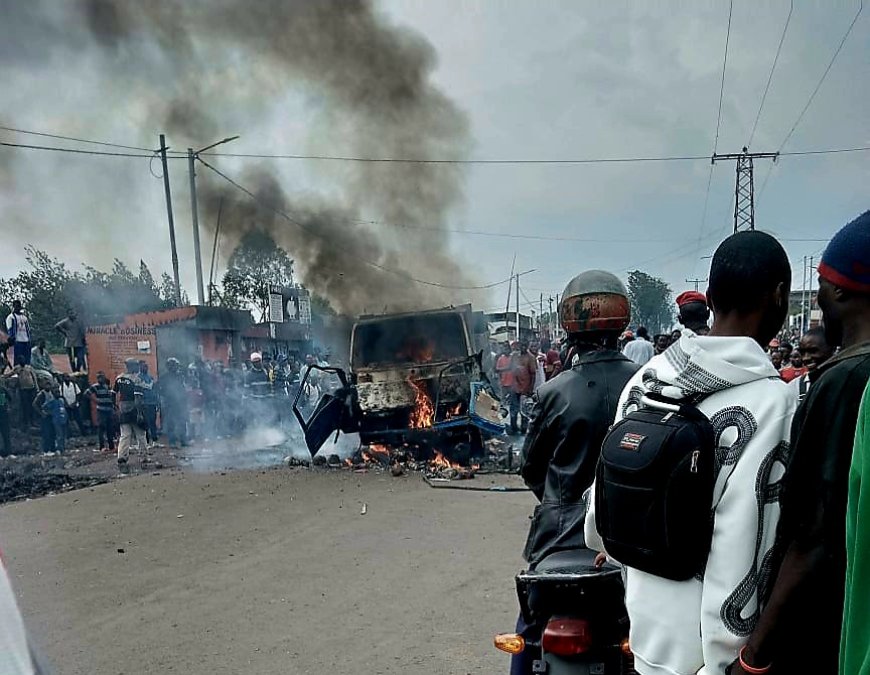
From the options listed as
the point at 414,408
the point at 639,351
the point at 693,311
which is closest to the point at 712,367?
the point at 693,311

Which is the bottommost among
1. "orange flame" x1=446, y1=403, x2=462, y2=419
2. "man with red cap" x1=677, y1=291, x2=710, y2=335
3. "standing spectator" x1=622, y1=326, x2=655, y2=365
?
"orange flame" x1=446, y1=403, x2=462, y2=419

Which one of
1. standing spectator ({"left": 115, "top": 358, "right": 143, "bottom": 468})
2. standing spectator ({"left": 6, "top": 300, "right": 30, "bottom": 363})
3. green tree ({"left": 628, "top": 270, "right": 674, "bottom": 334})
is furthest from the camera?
green tree ({"left": 628, "top": 270, "right": 674, "bottom": 334})

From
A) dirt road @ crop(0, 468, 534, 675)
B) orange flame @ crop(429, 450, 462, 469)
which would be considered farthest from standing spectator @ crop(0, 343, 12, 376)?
orange flame @ crop(429, 450, 462, 469)

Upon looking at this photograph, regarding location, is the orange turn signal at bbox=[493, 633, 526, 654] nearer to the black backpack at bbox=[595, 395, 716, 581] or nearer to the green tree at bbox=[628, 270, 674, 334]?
the black backpack at bbox=[595, 395, 716, 581]

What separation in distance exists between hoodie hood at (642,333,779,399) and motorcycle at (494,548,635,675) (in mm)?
886

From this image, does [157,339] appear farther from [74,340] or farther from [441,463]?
[441,463]

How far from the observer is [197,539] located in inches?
239

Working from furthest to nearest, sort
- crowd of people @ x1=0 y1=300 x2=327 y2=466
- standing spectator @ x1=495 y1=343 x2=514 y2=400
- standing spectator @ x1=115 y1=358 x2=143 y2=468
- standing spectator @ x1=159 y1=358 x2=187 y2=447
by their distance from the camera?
standing spectator @ x1=159 y1=358 x2=187 y2=447 < standing spectator @ x1=495 y1=343 x2=514 y2=400 < crowd of people @ x1=0 y1=300 x2=327 y2=466 < standing spectator @ x1=115 y1=358 x2=143 y2=468

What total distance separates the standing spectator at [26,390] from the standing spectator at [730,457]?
Result: 528 inches

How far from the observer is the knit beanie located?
1391 millimetres

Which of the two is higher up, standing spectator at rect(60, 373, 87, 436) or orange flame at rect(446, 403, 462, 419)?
standing spectator at rect(60, 373, 87, 436)

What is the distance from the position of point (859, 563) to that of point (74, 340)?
16.4m

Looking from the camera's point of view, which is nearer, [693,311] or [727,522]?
[727,522]

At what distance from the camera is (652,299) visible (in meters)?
41.5
